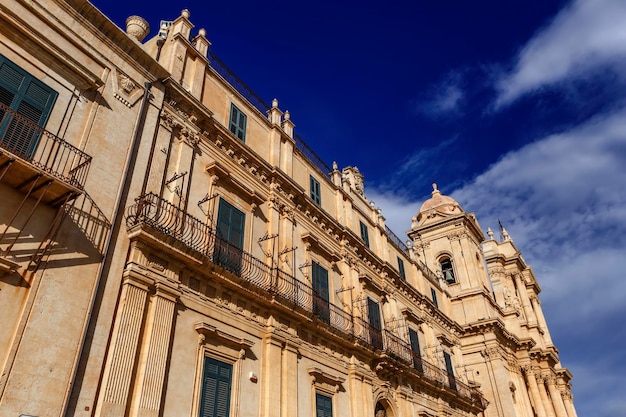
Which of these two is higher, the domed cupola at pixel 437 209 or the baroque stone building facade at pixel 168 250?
the domed cupola at pixel 437 209

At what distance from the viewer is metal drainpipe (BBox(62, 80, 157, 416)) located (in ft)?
27.7

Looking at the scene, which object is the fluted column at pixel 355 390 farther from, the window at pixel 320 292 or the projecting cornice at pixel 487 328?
the projecting cornice at pixel 487 328

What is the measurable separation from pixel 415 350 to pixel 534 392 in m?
17.2

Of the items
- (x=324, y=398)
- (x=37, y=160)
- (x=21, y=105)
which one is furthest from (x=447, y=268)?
(x=21, y=105)

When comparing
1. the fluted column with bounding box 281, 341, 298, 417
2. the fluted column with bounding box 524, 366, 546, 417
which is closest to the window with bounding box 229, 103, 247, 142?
the fluted column with bounding box 281, 341, 298, 417

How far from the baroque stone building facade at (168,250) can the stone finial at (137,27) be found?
38 mm

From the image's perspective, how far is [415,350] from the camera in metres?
22.2

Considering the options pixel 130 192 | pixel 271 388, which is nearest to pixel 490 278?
pixel 271 388

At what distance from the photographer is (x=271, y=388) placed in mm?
12406

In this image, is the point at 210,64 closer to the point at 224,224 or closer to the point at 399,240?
the point at 224,224

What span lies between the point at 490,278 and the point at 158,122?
34.5 metres

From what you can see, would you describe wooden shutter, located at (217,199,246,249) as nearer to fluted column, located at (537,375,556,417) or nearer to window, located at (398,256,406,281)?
window, located at (398,256,406,281)

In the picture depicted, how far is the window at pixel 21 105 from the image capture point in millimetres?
8750

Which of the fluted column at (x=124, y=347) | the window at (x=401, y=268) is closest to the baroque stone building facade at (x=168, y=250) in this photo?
the fluted column at (x=124, y=347)
